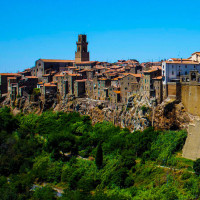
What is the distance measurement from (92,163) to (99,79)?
49.2ft

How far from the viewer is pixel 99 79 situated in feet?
173

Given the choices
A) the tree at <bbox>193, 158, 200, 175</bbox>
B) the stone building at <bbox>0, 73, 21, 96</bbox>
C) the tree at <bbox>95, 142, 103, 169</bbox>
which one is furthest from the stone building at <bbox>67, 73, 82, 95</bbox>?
the tree at <bbox>193, 158, 200, 175</bbox>

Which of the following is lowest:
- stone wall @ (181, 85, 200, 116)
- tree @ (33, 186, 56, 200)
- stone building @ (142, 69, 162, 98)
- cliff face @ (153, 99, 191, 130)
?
tree @ (33, 186, 56, 200)

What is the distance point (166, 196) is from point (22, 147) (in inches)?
915

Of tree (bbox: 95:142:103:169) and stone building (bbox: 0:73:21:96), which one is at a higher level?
stone building (bbox: 0:73:21:96)

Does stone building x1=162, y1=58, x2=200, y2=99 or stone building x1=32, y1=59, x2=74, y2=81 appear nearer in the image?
stone building x1=162, y1=58, x2=200, y2=99

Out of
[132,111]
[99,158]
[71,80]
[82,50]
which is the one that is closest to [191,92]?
[132,111]

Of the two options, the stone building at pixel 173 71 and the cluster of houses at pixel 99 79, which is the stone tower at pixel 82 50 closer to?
the cluster of houses at pixel 99 79

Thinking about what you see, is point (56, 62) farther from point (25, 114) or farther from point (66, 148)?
point (66, 148)

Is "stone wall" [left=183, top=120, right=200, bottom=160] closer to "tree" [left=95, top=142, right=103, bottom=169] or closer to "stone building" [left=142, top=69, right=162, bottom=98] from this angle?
"stone building" [left=142, top=69, right=162, bottom=98]

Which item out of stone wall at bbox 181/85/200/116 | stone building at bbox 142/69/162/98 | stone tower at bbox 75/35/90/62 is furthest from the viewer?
stone tower at bbox 75/35/90/62

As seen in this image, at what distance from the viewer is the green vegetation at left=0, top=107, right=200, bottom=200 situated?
115 feet

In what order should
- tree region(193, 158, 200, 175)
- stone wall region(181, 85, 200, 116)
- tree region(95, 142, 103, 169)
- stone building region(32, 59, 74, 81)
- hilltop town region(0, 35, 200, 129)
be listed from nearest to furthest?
Answer: tree region(193, 158, 200, 175) < stone wall region(181, 85, 200, 116) < tree region(95, 142, 103, 169) < hilltop town region(0, 35, 200, 129) < stone building region(32, 59, 74, 81)

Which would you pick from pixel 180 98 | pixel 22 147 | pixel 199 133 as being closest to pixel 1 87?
pixel 22 147
